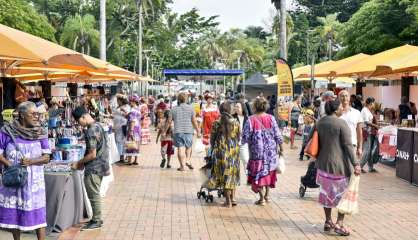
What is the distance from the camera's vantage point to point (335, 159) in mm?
7375

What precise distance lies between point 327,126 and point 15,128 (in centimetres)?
352

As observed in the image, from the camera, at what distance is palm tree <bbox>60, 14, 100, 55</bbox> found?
177 feet

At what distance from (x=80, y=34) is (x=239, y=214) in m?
47.2

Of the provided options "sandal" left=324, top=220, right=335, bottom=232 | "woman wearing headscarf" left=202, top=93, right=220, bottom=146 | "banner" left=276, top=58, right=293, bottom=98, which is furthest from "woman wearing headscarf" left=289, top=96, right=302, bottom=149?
"sandal" left=324, top=220, right=335, bottom=232

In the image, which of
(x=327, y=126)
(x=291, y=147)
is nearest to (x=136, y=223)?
(x=327, y=126)

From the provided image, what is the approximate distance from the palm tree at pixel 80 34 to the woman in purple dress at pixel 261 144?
4607 cm

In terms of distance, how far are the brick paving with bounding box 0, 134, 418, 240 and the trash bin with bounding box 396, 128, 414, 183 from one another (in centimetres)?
17

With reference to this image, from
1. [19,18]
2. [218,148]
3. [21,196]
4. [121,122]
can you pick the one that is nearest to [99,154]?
[21,196]

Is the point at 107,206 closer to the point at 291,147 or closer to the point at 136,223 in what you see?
the point at 136,223

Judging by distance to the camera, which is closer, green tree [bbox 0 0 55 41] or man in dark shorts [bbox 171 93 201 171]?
man in dark shorts [bbox 171 93 201 171]

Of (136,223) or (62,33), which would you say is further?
(62,33)

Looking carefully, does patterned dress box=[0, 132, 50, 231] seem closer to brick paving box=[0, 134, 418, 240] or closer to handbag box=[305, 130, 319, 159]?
brick paving box=[0, 134, 418, 240]

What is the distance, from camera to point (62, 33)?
56812mm

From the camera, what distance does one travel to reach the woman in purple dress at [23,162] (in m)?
Result: 6.07
